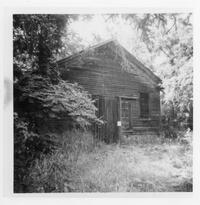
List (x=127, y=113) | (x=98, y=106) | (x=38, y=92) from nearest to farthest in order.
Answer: (x=38, y=92), (x=98, y=106), (x=127, y=113)

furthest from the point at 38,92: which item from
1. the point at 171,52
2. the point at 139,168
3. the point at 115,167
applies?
the point at 171,52

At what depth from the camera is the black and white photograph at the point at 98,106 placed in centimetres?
454

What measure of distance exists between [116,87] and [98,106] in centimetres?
42

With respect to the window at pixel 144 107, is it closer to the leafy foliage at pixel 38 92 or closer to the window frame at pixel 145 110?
the window frame at pixel 145 110

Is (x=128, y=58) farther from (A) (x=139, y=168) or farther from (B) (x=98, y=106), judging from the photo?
(A) (x=139, y=168)

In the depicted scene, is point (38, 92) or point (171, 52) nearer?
point (38, 92)

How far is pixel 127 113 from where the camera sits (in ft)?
16.0

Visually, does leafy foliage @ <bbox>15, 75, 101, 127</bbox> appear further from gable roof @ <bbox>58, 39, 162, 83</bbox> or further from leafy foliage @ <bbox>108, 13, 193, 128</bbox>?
leafy foliage @ <bbox>108, 13, 193, 128</bbox>

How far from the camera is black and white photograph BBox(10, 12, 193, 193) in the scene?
4.54m

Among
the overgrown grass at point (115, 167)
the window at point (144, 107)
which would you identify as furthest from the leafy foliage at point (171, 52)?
the overgrown grass at point (115, 167)

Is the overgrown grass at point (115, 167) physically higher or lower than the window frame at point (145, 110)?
lower

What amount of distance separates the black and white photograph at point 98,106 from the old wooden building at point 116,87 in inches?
0.6

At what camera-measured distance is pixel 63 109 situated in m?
4.64

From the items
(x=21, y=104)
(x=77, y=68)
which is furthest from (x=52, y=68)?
(x=21, y=104)
